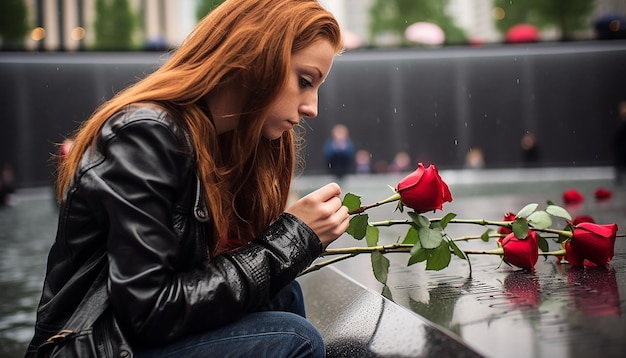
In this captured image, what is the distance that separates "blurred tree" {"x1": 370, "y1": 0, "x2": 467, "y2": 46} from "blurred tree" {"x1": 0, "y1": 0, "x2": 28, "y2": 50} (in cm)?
906

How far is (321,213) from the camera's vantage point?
4.29ft

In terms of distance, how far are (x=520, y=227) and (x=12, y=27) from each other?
17.2 m

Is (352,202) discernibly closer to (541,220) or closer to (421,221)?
(421,221)

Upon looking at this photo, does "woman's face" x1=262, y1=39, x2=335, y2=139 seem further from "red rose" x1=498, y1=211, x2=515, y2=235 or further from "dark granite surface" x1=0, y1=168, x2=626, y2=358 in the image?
"red rose" x1=498, y1=211, x2=515, y2=235

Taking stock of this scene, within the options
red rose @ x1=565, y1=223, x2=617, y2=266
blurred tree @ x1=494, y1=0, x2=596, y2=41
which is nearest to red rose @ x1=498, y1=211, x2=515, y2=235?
red rose @ x1=565, y1=223, x2=617, y2=266

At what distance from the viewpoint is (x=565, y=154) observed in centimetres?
1945

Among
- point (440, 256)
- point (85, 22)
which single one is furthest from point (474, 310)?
point (85, 22)

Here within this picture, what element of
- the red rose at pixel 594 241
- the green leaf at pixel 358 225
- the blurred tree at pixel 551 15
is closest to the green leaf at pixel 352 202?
the green leaf at pixel 358 225

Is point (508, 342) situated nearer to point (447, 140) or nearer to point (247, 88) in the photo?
point (247, 88)

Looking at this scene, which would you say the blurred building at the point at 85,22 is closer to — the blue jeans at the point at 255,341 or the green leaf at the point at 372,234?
the green leaf at the point at 372,234

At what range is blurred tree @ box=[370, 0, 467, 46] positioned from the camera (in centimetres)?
1998

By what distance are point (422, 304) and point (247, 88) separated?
556mm

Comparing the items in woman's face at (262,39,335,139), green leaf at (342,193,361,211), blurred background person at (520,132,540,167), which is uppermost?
woman's face at (262,39,335,139)

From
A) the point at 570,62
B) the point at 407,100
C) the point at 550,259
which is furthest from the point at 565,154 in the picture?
the point at 550,259
